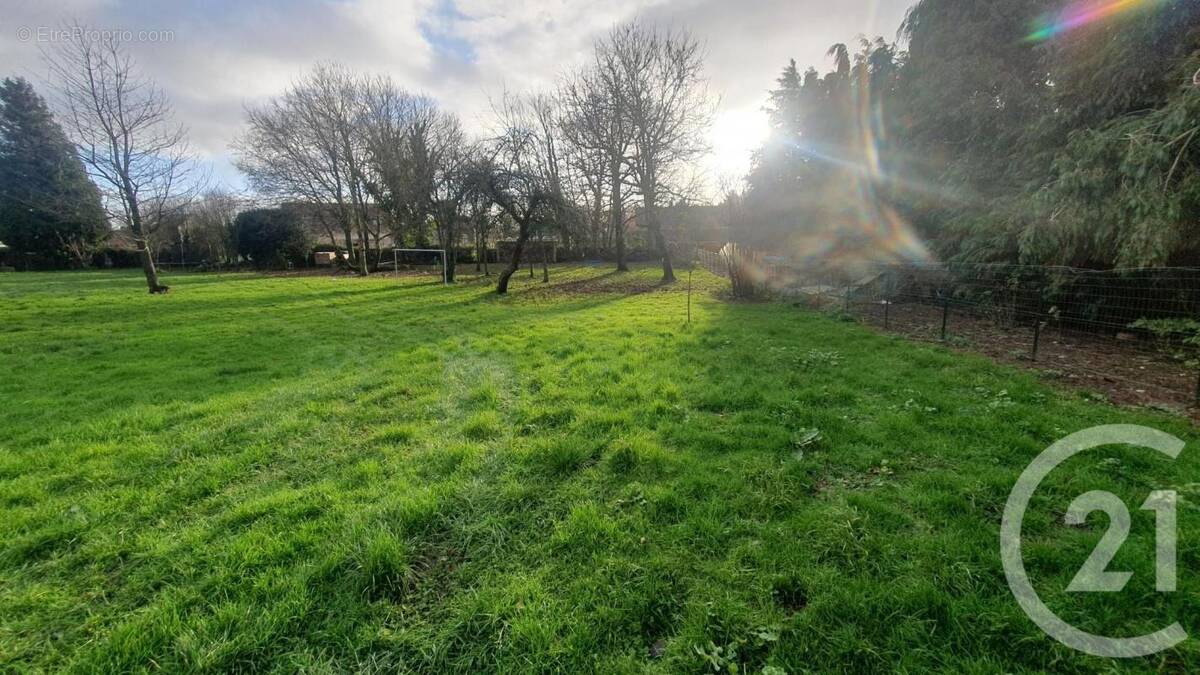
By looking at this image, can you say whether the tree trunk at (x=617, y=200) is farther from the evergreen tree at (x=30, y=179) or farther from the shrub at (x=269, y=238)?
the evergreen tree at (x=30, y=179)

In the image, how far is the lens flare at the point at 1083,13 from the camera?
5.84m

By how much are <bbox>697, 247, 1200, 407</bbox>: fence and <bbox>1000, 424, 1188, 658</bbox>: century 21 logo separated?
2444 mm

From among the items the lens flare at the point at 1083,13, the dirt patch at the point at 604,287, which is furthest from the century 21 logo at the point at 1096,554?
the dirt patch at the point at 604,287

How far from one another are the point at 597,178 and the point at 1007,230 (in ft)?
52.8

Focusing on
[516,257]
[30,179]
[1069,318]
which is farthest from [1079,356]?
[30,179]

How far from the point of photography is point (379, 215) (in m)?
25.8

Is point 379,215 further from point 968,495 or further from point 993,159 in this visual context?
point 968,495

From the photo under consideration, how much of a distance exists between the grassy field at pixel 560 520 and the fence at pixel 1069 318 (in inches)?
43.6

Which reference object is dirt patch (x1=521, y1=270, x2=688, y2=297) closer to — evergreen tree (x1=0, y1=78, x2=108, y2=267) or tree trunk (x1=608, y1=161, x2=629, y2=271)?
tree trunk (x1=608, y1=161, x2=629, y2=271)

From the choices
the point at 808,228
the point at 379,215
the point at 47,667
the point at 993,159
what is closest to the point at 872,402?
the point at 47,667

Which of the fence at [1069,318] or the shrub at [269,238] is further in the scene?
the shrub at [269,238]

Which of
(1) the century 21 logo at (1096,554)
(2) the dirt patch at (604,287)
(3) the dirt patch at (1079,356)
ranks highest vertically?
(2) the dirt patch at (604,287)

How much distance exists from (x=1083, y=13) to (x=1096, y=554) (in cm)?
859

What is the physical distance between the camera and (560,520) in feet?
8.28
